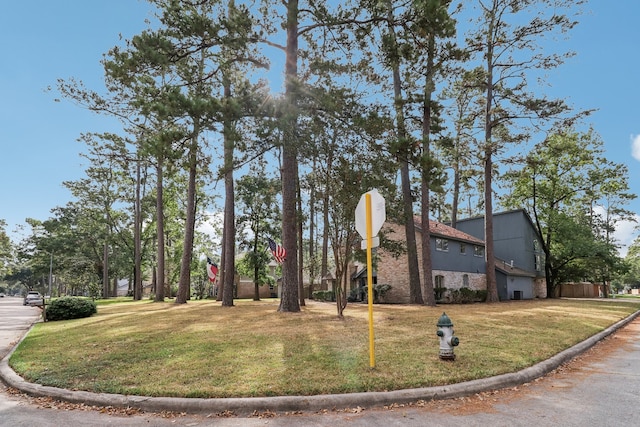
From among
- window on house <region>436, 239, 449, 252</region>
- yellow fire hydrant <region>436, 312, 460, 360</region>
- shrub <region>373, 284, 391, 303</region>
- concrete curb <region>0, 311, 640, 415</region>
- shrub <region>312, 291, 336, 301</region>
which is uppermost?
window on house <region>436, 239, 449, 252</region>

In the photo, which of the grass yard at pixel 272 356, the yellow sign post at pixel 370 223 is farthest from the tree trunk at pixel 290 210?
the yellow sign post at pixel 370 223

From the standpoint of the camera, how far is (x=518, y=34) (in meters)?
23.2

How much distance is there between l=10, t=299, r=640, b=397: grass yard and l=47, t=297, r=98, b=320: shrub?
5.48 m

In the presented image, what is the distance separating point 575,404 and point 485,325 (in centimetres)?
661

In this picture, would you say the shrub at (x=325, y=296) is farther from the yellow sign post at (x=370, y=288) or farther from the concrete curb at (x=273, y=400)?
the concrete curb at (x=273, y=400)

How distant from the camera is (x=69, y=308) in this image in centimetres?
1659

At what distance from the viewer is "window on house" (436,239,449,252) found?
26.7m

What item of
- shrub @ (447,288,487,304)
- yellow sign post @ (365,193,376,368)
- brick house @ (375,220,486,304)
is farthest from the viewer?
brick house @ (375,220,486,304)

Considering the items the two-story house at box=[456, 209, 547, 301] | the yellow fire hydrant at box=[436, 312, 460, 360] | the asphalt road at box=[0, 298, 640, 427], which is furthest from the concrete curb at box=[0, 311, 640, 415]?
the two-story house at box=[456, 209, 547, 301]

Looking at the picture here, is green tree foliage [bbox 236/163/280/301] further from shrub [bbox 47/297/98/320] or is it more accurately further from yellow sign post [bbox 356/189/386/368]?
yellow sign post [bbox 356/189/386/368]

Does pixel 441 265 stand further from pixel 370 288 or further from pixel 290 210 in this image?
pixel 370 288

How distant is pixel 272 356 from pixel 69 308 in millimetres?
13759

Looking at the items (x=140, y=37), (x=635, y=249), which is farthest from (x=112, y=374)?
(x=635, y=249)

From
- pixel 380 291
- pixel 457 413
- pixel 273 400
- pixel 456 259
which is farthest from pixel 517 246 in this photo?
pixel 273 400
